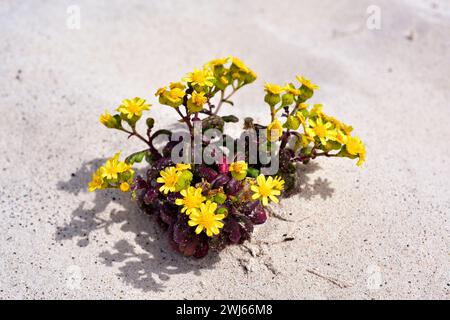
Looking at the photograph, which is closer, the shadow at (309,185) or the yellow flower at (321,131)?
the yellow flower at (321,131)

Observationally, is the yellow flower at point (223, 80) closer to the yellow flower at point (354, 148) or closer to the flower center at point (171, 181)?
the flower center at point (171, 181)

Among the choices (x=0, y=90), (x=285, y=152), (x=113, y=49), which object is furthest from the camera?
(x=113, y=49)

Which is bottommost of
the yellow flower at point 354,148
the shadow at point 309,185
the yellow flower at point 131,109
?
the shadow at point 309,185

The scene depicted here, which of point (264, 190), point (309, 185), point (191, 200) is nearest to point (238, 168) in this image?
point (264, 190)

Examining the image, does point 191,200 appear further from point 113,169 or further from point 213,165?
point 113,169

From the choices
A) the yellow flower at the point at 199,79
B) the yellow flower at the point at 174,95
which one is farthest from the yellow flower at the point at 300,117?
the yellow flower at the point at 174,95

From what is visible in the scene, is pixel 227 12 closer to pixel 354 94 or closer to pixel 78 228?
pixel 354 94
